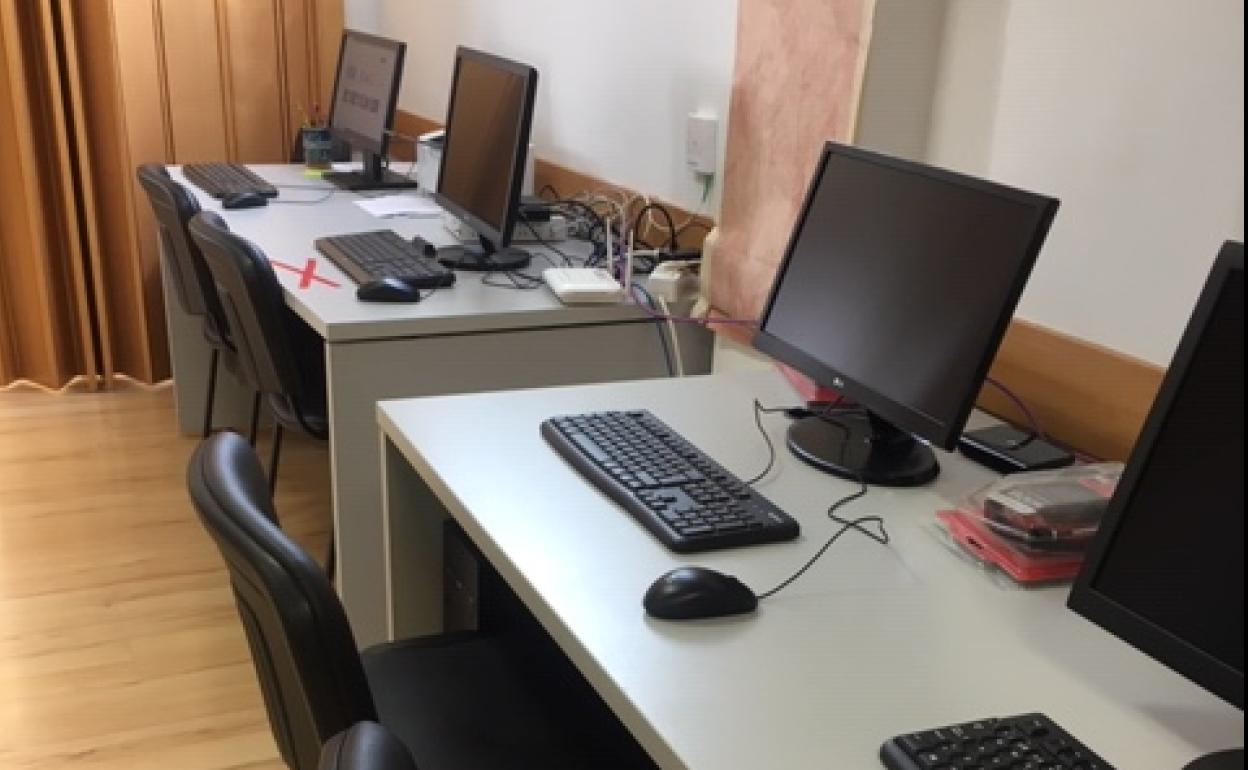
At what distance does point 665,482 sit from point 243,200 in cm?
195

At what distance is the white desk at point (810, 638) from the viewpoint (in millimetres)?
991

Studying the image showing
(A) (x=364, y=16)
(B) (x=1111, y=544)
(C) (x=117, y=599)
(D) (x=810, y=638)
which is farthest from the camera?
(A) (x=364, y=16)

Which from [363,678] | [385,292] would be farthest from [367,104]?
[363,678]

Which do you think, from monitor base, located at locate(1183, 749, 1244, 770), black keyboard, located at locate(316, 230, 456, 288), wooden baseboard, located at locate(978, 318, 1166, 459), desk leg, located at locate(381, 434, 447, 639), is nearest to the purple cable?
wooden baseboard, located at locate(978, 318, 1166, 459)

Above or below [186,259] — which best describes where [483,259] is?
above

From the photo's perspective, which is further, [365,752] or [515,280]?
[515,280]

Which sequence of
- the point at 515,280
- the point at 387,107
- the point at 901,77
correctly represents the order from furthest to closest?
the point at 387,107 < the point at 515,280 < the point at 901,77

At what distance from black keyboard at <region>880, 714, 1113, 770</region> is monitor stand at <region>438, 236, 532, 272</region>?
1616mm

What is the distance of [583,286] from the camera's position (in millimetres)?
2207

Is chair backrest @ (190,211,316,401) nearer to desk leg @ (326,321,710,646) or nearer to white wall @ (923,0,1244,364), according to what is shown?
desk leg @ (326,321,710,646)

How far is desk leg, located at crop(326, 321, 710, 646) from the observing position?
211cm

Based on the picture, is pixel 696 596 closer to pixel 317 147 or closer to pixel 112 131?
pixel 317 147

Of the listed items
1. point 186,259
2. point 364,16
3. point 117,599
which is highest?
point 364,16

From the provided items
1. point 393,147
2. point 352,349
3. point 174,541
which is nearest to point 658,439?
point 352,349
